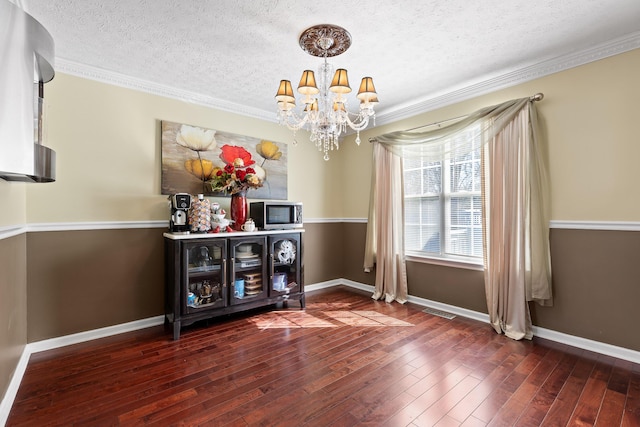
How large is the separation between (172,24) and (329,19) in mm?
1111

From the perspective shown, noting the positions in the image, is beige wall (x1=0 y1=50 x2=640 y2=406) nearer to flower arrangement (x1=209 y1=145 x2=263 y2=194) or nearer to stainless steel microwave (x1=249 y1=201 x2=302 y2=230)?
flower arrangement (x1=209 y1=145 x2=263 y2=194)

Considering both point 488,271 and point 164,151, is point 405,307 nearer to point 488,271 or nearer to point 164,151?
point 488,271

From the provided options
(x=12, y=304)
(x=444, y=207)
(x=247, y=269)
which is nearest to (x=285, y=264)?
(x=247, y=269)

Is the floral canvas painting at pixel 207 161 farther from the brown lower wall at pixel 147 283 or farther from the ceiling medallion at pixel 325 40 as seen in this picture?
the ceiling medallion at pixel 325 40

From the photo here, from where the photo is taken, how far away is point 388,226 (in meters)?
3.80

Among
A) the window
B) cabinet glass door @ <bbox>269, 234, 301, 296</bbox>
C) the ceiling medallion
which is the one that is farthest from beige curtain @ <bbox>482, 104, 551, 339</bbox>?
cabinet glass door @ <bbox>269, 234, 301, 296</bbox>

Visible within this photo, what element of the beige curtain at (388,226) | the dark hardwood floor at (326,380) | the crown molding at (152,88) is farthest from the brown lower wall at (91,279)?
the beige curtain at (388,226)

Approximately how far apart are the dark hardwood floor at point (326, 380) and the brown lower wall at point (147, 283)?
22cm

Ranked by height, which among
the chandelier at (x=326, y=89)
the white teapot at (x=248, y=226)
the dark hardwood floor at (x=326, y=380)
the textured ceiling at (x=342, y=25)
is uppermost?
the textured ceiling at (x=342, y=25)

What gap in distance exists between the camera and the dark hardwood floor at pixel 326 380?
1.70 m

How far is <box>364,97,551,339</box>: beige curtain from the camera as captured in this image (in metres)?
2.63

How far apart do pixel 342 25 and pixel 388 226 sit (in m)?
2.36

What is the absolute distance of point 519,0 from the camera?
1884mm

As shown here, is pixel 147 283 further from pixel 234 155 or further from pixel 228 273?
pixel 234 155
